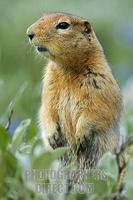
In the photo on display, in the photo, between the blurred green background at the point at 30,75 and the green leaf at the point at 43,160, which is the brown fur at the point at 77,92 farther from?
the green leaf at the point at 43,160

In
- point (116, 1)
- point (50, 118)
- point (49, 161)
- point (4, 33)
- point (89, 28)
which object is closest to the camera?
point (49, 161)

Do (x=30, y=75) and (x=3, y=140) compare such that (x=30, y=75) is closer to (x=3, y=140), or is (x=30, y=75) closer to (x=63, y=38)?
(x=63, y=38)

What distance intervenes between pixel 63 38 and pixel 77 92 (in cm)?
62

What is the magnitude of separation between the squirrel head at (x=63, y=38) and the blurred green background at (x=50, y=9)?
1.45ft

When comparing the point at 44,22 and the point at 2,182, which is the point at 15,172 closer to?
the point at 2,182

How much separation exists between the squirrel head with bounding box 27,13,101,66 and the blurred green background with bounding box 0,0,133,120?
44cm

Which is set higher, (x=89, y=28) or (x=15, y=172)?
(x=89, y=28)

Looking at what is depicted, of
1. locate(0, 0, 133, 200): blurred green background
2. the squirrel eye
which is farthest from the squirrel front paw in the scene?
the squirrel eye

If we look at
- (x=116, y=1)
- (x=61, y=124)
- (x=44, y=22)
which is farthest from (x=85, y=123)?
(x=116, y=1)

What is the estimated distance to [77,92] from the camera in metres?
5.33

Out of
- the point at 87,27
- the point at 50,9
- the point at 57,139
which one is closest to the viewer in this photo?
the point at 57,139

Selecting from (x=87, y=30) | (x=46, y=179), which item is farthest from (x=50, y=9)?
(x=46, y=179)

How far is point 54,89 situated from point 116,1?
4297mm

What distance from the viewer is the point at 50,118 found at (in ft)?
Answer: 18.0
